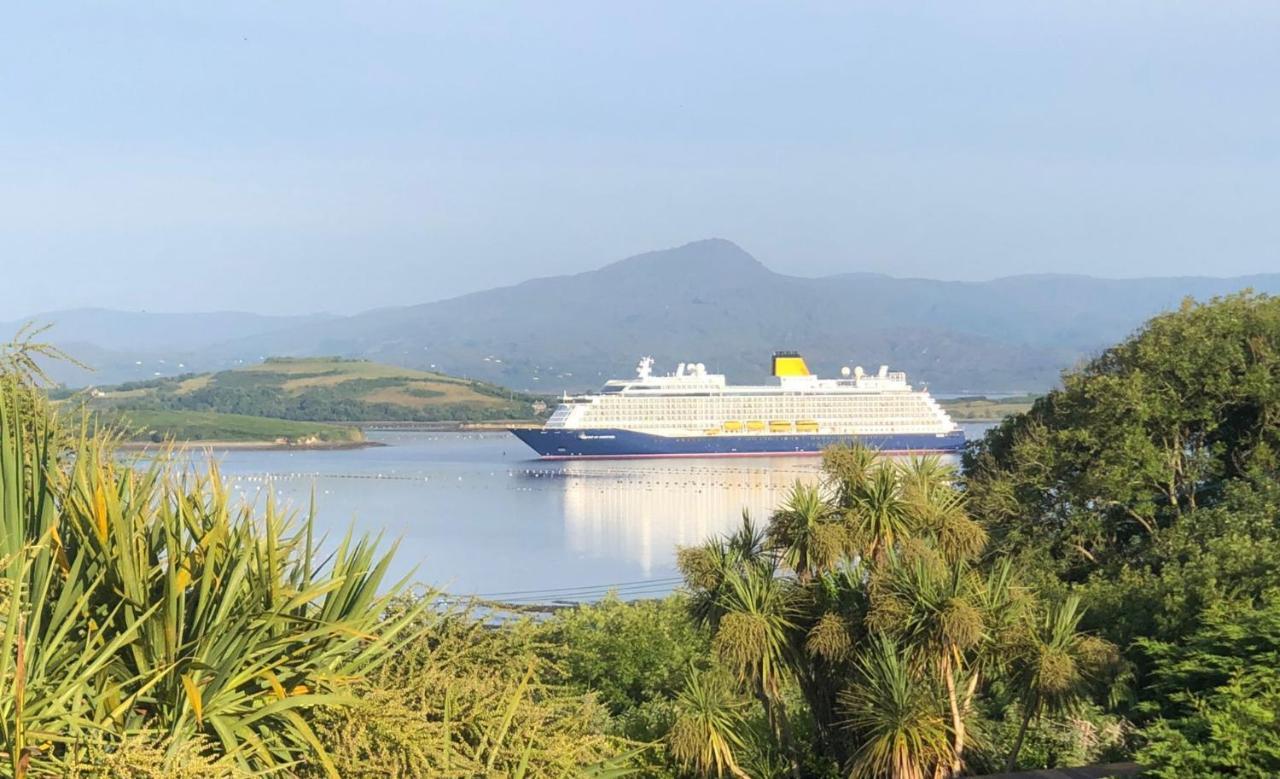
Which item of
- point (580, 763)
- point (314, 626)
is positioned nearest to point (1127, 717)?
point (580, 763)

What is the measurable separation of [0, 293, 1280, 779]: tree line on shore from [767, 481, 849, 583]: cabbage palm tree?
0.02 m

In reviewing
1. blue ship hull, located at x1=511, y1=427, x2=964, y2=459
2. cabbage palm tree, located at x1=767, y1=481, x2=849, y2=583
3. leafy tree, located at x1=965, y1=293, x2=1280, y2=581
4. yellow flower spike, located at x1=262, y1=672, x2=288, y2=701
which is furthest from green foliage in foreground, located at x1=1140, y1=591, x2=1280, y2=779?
blue ship hull, located at x1=511, y1=427, x2=964, y2=459

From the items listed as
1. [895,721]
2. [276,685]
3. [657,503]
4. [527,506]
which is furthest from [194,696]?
[657,503]

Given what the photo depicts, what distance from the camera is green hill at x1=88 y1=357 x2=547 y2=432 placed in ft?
310

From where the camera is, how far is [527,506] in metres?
42.0

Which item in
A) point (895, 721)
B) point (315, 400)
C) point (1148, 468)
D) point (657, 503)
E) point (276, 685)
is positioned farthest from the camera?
point (315, 400)

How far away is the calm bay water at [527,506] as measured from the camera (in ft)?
90.1

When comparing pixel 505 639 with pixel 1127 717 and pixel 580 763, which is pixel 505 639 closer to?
pixel 580 763

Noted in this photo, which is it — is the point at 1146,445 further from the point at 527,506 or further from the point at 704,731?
the point at 527,506

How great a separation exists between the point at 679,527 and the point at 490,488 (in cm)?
1390

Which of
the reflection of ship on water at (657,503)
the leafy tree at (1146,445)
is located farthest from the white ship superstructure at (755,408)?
the leafy tree at (1146,445)

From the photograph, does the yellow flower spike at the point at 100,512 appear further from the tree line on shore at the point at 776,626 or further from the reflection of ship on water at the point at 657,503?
the reflection of ship on water at the point at 657,503

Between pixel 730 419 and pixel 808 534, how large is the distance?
185 feet

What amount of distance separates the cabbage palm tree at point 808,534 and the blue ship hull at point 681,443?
2106 inches
